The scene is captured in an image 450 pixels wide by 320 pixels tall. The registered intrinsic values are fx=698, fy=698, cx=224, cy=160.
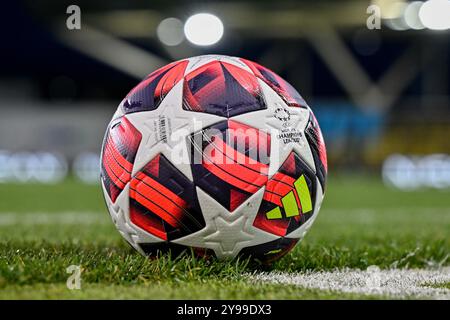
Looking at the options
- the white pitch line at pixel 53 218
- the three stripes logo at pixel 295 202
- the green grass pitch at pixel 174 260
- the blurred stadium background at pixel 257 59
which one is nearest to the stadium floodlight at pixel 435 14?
the blurred stadium background at pixel 257 59

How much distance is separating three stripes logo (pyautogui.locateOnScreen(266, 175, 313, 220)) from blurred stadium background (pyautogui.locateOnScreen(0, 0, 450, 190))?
37.6 ft

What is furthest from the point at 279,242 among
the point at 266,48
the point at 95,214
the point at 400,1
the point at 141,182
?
the point at 266,48

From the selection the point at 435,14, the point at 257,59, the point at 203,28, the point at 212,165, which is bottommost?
the point at 257,59

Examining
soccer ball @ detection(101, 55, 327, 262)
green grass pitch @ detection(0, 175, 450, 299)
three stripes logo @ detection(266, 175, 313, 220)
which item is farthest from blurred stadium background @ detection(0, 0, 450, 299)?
three stripes logo @ detection(266, 175, 313, 220)

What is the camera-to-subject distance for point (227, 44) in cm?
2311

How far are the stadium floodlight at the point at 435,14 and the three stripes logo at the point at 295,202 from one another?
558 inches

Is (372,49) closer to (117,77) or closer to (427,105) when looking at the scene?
(427,105)

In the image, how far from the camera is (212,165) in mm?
2752

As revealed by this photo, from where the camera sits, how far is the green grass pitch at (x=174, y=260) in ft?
8.04

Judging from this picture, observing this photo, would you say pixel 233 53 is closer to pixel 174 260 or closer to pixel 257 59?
pixel 257 59

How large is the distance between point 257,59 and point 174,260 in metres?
23.4

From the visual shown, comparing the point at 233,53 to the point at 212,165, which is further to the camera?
the point at 233,53

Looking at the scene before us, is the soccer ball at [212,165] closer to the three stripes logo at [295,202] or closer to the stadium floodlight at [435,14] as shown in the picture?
the three stripes logo at [295,202]

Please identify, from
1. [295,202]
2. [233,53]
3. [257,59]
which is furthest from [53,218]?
[257,59]
